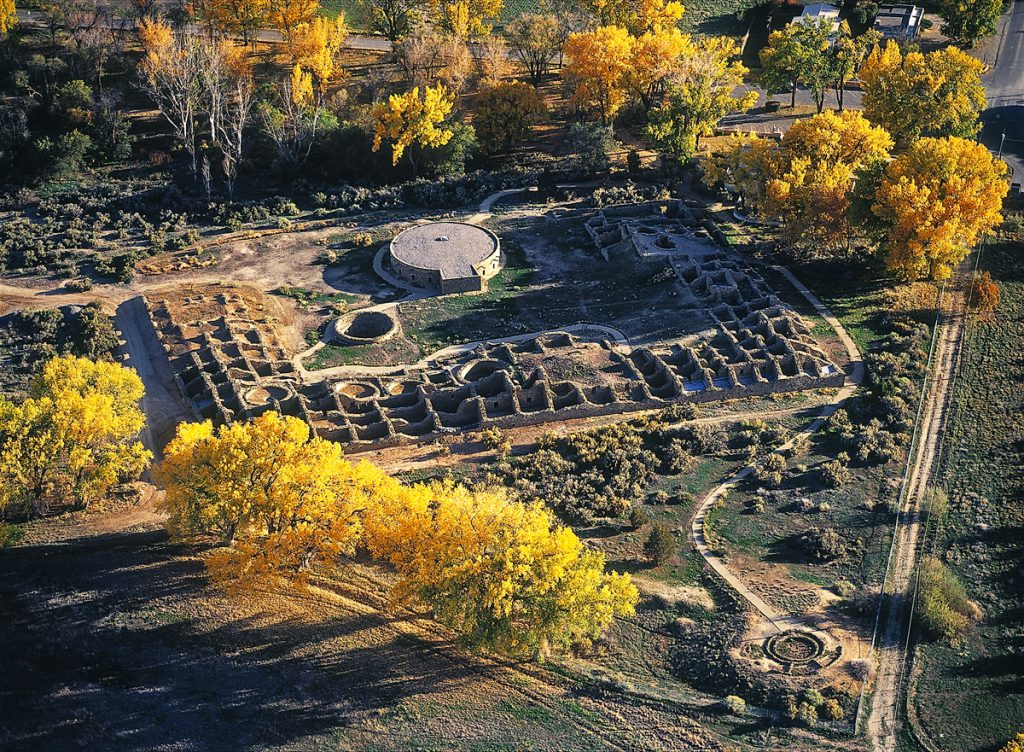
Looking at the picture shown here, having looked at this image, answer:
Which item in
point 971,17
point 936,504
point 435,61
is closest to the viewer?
point 936,504

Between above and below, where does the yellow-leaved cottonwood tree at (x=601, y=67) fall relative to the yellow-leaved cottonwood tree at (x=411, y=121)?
above

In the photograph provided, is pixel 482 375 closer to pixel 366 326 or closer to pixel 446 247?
pixel 366 326

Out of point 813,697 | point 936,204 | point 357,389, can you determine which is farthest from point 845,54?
point 813,697

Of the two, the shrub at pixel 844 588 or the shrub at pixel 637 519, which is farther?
the shrub at pixel 637 519

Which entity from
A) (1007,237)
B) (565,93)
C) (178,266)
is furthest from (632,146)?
(178,266)

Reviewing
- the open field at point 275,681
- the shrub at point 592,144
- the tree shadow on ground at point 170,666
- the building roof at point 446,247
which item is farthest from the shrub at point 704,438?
the shrub at point 592,144

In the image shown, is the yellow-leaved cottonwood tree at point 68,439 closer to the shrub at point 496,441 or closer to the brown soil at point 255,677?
the brown soil at point 255,677
